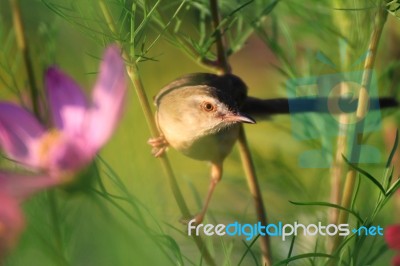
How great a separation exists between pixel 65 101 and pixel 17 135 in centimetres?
3

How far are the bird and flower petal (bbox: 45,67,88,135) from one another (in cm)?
13

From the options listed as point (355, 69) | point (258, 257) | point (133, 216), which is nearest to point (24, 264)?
point (133, 216)

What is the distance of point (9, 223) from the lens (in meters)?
0.34

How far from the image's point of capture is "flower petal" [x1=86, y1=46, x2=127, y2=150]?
1.07ft

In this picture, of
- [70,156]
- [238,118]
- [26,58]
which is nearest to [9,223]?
[70,156]

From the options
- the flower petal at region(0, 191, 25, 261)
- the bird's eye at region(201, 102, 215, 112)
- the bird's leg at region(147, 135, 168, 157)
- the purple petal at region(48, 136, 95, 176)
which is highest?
the purple petal at region(48, 136, 95, 176)

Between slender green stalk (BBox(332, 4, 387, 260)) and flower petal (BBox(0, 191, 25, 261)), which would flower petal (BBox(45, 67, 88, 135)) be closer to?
flower petal (BBox(0, 191, 25, 261))

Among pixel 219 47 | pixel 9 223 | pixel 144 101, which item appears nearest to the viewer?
pixel 9 223

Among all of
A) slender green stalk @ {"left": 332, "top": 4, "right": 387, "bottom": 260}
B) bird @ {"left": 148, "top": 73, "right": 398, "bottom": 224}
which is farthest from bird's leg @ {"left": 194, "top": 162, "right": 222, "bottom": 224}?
slender green stalk @ {"left": 332, "top": 4, "right": 387, "bottom": 260}

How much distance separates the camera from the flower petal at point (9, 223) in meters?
0.33

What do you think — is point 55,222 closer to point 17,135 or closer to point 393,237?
point 17,135

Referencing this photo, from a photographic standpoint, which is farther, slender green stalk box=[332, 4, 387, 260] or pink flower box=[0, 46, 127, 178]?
slender green stalk box=[332, 4, 387, 260]

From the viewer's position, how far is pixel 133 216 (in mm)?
455

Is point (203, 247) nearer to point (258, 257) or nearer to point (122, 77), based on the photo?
point (258, 257)
